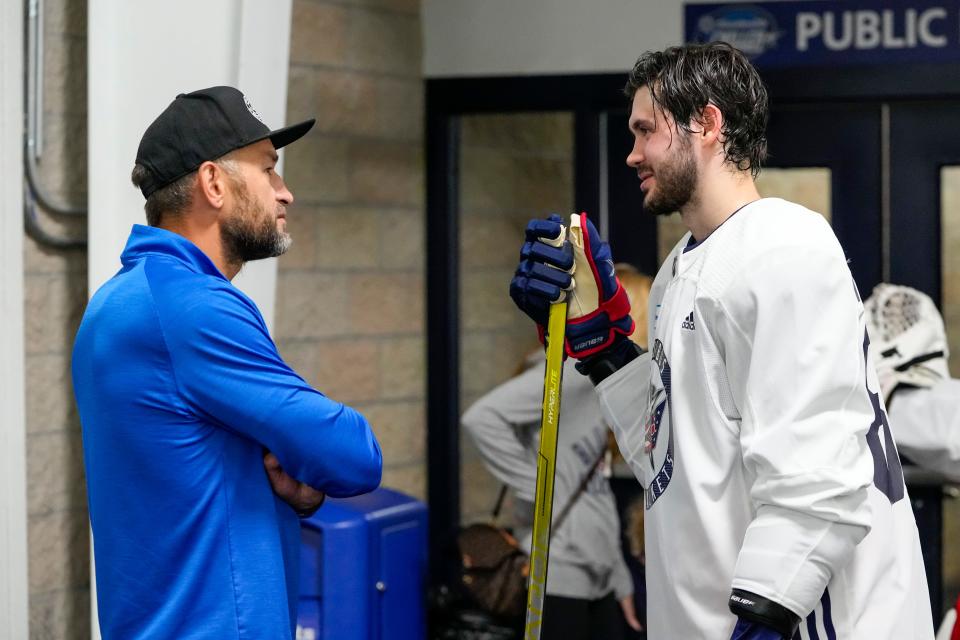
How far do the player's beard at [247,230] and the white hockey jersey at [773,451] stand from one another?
67cm

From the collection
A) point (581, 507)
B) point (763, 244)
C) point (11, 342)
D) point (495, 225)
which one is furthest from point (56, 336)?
point (763, 244)

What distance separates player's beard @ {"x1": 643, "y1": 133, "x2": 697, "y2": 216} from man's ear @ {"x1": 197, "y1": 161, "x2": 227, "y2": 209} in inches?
27.6

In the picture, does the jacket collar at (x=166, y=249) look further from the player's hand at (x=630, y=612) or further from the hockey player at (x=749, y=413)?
the player's hand at (x=630, y=612)

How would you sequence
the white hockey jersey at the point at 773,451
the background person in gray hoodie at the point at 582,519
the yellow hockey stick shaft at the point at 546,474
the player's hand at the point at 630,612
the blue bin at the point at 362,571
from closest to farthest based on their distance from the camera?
1. the white hockey jersey at the point at 773,451
2. the yellow hockey stick shaft at the point at 546,474
3. the blue bin at the point at 362,571
4. the background person in gray hoodie at the point at 582,519
5. the player's hand at the point at 630,612

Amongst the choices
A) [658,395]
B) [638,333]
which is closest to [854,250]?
[638,333]

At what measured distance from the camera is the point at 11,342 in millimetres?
3156

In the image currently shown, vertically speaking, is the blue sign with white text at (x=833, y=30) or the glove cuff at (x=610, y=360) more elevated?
the blue sign with white text at (x=833, y=30)

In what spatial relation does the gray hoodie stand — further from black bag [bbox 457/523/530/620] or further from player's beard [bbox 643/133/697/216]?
player's beard [bbox 643/133/697/216]

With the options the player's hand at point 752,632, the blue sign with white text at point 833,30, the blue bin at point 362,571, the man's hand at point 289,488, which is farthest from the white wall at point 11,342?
the blue sign with white text at point 833,30

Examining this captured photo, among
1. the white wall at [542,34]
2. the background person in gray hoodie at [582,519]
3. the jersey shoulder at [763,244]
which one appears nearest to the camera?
the jersey shoulder at [763,244]

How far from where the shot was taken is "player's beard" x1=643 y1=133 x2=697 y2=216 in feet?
6.69

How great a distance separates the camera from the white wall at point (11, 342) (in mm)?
3152

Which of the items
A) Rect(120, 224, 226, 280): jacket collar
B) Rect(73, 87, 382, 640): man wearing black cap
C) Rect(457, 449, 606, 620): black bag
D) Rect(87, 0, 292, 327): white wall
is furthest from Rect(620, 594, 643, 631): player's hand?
Rect(120, 224, 226, 280): jacket collar

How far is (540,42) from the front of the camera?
4.51m
